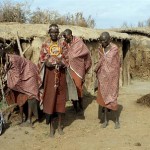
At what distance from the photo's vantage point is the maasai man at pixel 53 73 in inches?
274

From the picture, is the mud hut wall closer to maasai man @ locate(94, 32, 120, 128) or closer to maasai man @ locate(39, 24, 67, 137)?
maasai man @ locate(94, 32, 120, 128)

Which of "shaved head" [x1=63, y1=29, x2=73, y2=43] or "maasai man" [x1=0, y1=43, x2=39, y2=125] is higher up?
"shaved head" [x1=63, y1=29, x2=73, y2=43]

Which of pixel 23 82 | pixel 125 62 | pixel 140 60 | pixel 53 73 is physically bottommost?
pixel 140 60

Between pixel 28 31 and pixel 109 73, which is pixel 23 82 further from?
pixel 28 31

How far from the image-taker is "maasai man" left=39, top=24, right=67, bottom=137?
6957 millimetres

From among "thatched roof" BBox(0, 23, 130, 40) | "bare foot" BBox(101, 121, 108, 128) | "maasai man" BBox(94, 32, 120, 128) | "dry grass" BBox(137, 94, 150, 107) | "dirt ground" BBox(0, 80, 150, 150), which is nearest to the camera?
"dirt ground" BBox(0, 80, 150, 150)

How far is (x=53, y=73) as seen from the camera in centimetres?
700

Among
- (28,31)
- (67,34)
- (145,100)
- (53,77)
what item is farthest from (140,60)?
(53,77)

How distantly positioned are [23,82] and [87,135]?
1.59 m

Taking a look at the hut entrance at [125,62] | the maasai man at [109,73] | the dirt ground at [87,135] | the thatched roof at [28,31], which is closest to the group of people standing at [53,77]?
the maasai man at [109,73]

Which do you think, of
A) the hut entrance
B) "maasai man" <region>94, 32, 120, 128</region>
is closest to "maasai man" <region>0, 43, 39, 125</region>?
"maasai man" <region>94, 32, 120, 128</region>

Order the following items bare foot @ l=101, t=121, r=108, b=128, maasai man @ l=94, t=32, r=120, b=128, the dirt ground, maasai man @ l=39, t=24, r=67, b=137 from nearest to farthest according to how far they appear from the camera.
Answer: the dirt ground, maasai man @ l=39, t=24, r=67, b=137, maasai man @ l=94, t=32, r=120, b=128, bare foot @ l=101, t=121, r=108, b=128

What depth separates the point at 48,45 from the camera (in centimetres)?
702

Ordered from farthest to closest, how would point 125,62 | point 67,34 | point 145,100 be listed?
point 125,62, point 145,100, point 67,34
